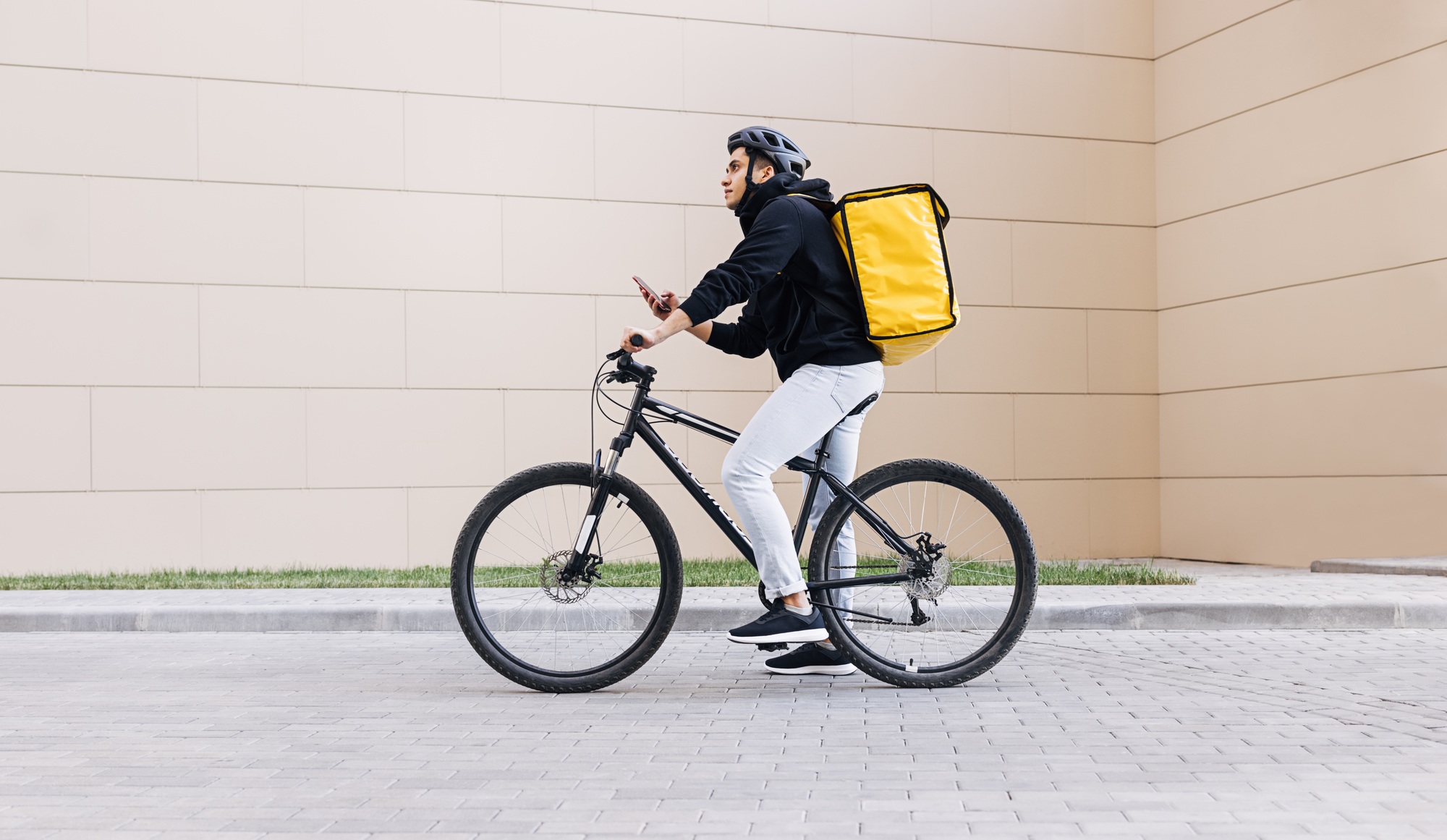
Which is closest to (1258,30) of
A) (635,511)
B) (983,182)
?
(983,182)

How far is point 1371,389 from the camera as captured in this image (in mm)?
10172

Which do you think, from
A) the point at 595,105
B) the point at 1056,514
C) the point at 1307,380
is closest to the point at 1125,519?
the point at 1056,514

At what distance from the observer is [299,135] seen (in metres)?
10.6

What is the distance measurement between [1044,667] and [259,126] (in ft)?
25.1

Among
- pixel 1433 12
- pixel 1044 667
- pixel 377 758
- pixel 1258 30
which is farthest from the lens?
pixel 1258 30

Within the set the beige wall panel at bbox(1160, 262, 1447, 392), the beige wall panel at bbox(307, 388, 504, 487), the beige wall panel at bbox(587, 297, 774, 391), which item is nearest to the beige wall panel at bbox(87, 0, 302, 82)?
the beige wall panel at bbox(307, 388, 504, 487)

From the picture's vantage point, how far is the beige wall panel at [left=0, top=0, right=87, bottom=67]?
10102 millimetres

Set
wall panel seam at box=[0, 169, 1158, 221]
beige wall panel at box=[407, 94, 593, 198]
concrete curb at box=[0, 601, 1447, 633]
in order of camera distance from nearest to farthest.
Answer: concrete curb at box=[0, 601, 1447, 633] → wall panel seam at box=[0, 169, 1158, 221] → beige wall panel at box=[407, 94, 593, 198]

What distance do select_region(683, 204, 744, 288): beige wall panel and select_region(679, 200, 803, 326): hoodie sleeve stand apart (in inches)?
240

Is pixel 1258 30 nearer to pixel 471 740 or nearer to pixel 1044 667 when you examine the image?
pixel 1044 667

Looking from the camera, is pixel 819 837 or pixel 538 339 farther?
pixel 538 339

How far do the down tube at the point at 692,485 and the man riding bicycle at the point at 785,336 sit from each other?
0.85ft

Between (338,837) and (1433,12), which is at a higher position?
(1433,12)

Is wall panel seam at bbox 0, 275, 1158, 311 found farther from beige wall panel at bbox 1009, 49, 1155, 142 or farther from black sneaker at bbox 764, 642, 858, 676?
black sneaker at bbox 764, 642, 858, 676
